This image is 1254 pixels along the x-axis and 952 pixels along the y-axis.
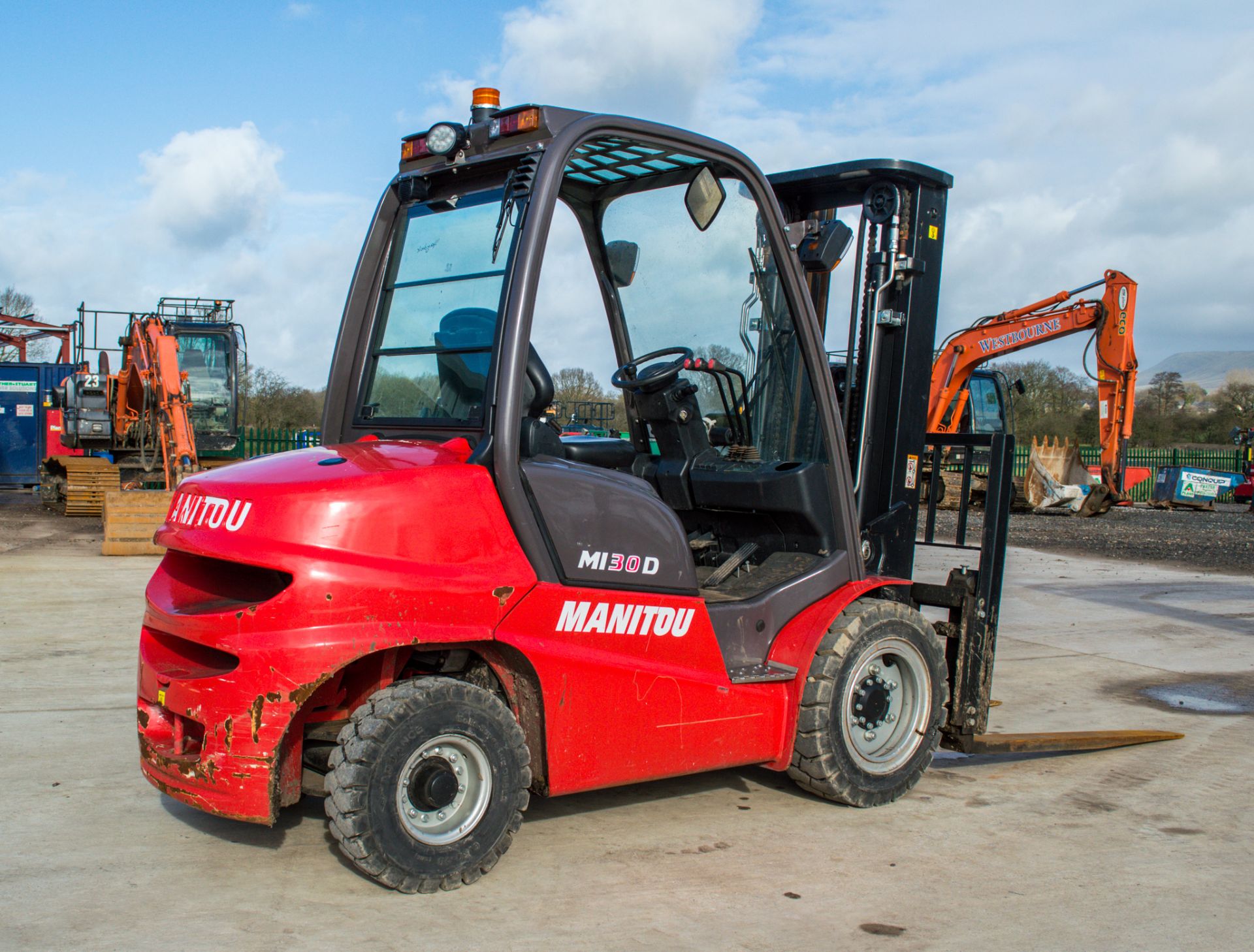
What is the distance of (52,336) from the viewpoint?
93.1ft

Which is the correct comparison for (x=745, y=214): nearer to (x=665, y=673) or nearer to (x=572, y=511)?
(x=572, y=511)

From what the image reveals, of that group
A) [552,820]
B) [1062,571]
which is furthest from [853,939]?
[1062,571]

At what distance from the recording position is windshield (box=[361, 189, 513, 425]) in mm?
3836

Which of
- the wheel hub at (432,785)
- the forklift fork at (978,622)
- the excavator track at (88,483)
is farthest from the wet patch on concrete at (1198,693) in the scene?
the excavator track at (88,483)

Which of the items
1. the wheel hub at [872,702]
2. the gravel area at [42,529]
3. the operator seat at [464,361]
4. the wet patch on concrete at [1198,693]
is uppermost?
the operator seat at [464,361]

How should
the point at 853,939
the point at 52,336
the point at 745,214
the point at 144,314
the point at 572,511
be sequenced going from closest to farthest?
the point at 853,939 < the point at 572,511 < the point at 745,214 < the point at 144,314 < the point at 52,336

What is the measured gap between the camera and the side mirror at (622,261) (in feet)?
16.2

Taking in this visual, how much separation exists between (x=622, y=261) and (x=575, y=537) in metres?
1.75

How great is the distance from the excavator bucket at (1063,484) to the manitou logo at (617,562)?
22.1 metres

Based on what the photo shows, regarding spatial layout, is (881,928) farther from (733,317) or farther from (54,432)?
(54,432)

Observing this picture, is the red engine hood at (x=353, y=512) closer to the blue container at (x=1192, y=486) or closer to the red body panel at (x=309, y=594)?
the red body panel at (x=309, y=594)

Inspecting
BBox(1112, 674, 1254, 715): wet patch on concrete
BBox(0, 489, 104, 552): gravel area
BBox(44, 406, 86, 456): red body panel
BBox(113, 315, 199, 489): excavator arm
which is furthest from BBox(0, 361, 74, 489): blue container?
BBox(1112, 674, 1254, 715): wet patch on concrete

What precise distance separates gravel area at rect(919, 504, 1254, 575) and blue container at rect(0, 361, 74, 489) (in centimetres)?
1899

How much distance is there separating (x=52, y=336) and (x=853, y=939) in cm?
2978
